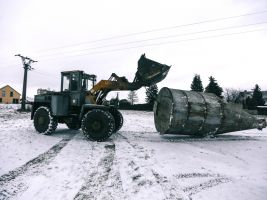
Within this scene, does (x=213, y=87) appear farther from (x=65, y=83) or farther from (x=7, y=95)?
(x=7, y=95)

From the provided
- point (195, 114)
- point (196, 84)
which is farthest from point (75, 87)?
point (196, 84)

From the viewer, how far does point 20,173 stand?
6.09 m

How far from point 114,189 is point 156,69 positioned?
655cm

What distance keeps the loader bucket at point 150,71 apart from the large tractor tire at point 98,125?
81.9 inches

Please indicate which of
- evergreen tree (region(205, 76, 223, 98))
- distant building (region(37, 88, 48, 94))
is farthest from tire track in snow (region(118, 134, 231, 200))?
evergreen tree (region(205, 76, 223, 98))

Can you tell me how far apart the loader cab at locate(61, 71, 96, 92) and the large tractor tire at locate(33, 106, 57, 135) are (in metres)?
1.20

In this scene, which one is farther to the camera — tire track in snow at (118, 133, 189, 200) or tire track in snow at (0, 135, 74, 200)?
tire track in snow at (0, 135, 74, 200)

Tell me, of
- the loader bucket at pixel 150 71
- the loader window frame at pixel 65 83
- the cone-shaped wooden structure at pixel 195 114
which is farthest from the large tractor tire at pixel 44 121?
the cone-shaped wooden structure at pixel 195 114

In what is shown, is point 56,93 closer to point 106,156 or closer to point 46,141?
point 46,141

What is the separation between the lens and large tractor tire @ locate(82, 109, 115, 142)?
1042 cm

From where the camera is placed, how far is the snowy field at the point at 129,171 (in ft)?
16.5

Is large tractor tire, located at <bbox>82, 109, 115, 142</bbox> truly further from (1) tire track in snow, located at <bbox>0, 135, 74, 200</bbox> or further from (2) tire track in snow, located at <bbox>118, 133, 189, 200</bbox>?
(2) tire track in snow, located at <bbox>118, 133, 189, 200</bbox>

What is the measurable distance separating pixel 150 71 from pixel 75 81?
3256 mm

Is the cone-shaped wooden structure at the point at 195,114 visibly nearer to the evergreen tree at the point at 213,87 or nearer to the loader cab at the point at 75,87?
the loader cab at the point at 75,87
